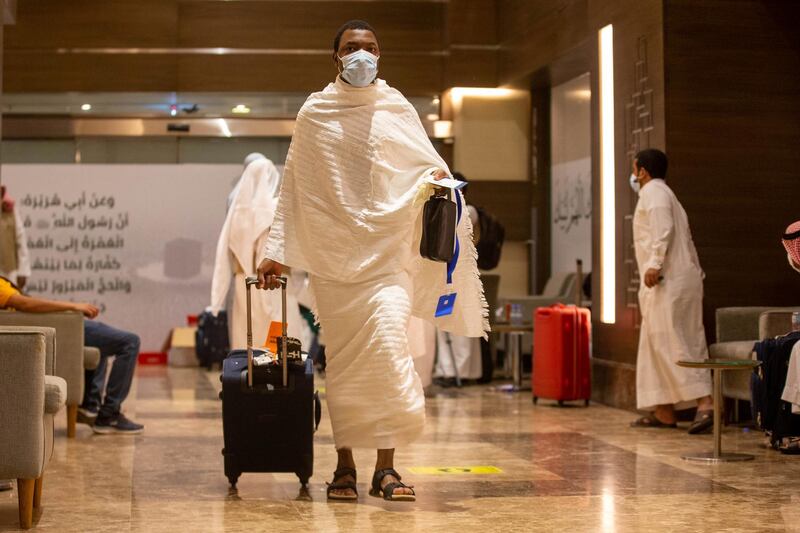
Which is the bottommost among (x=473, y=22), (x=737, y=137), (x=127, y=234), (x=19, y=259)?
(x=19, y=259)

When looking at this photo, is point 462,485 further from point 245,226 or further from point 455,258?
point 245,226

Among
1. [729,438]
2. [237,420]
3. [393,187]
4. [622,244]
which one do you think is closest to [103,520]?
[237,420]

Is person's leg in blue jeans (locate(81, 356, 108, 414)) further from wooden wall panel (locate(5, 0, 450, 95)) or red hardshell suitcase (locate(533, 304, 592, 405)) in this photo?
wooden wall panel (locate(5, 0, 450, 95))

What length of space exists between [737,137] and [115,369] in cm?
410

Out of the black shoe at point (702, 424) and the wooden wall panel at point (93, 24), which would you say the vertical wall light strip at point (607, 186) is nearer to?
the black shoe at point (702, 424)

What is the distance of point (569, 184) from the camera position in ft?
42.2

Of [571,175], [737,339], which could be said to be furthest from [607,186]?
A: [571,175]

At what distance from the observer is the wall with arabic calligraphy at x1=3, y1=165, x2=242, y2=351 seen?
13516 mm

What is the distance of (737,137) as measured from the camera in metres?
8.17

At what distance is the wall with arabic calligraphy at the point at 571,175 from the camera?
487 inches

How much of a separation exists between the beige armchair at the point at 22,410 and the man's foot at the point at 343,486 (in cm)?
115

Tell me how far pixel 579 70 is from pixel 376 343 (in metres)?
7.74

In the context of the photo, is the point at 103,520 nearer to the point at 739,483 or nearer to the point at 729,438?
the point at 739,483

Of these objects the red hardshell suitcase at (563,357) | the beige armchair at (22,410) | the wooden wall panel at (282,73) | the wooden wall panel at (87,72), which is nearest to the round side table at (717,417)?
the red hardshell suitcase at (563,357)
